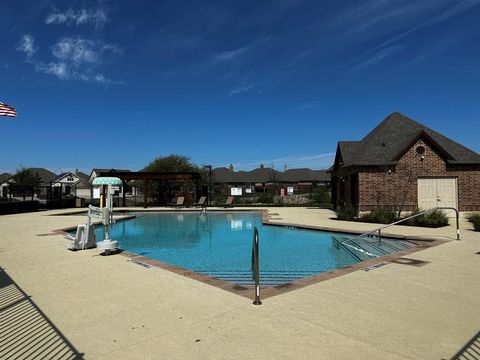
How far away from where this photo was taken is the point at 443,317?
4.34 meters

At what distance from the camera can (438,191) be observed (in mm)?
19297

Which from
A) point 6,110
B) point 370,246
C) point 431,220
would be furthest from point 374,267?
point 6,110

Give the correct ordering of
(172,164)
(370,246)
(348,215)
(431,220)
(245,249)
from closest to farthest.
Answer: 1. (370,246)
2. (245,249)
3. (431,220)
4. (348,215)
5. (172,164)

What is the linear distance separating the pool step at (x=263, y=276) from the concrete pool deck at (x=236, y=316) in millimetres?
1257

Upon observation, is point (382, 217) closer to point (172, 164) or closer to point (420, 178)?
point (420, 178)

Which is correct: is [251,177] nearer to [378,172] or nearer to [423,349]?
[378,172]

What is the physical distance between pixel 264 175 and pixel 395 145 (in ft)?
173

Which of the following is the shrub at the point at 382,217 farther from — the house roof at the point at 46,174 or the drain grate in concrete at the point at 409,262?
the house roof at the point at 46,174

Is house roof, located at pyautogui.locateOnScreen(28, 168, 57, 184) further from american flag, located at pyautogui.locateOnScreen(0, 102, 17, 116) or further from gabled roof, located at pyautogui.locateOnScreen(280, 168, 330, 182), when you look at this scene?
american flag, located at pyautogui.locateOnScreen(0, 102, 17, 116)

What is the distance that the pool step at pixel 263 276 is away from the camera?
701 cm

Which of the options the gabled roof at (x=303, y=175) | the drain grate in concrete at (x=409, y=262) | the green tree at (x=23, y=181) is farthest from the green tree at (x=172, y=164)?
the drain grate in concrete at (x=409, y=262)

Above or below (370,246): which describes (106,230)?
above

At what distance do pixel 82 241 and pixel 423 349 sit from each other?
873cm

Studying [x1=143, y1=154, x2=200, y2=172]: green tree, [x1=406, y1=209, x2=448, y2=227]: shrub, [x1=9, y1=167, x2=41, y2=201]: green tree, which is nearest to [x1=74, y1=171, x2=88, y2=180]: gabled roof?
[x1=9, y1=167, x2=41, y2=201]: green tree
